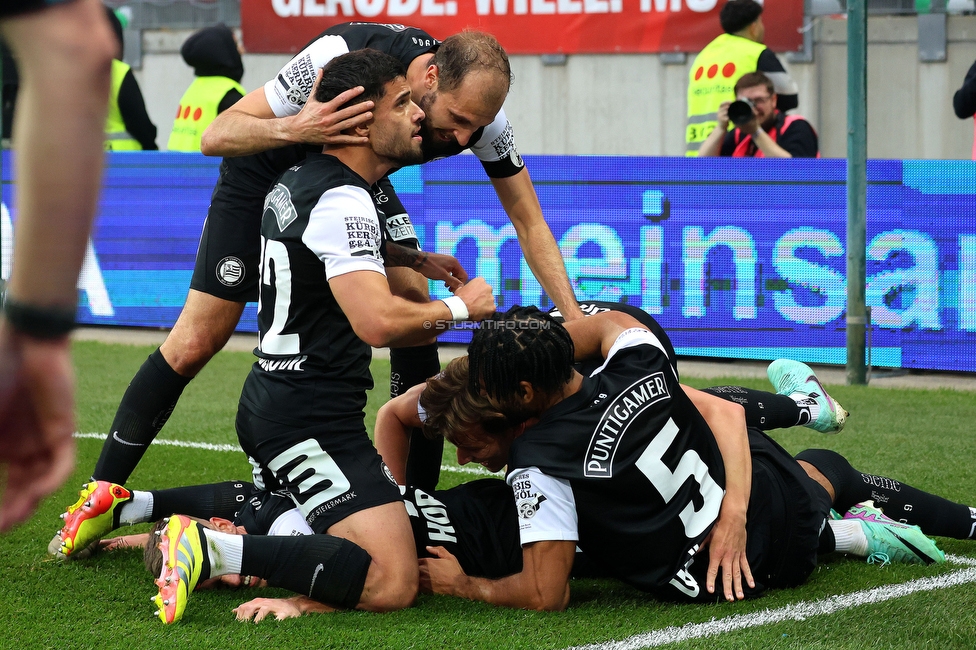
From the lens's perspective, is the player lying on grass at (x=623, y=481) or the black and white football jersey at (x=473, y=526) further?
the black and white football jersey at (x=473, y=526)

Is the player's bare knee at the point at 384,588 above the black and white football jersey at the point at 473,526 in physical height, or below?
below

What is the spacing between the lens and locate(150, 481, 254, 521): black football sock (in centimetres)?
380

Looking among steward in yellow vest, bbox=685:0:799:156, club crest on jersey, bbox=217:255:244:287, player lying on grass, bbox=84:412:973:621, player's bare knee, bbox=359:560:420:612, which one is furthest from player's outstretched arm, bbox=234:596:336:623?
steward in yellow vest, bbox=685:0:799:156

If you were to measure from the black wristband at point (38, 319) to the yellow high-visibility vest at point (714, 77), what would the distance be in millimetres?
7677

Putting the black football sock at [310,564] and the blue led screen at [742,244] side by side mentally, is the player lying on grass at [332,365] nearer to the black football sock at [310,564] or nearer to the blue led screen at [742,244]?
the black football sock at [310,564]

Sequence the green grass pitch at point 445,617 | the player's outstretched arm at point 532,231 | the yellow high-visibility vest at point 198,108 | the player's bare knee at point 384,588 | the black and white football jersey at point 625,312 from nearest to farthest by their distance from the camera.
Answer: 1. the green grass pitch at point 445,617
2. the player's bare knee at point 384,588
3. the black and white football jersey at point 625,312
4. the player's outstretched arm at point 532,231
5. the yellow high-visibility vest at point 198,108

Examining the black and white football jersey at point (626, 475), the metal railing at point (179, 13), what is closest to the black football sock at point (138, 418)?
the black and white football jersey at point (626, 475)

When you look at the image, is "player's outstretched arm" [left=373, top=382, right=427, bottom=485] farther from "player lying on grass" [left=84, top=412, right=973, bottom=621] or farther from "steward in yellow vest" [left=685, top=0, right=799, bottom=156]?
"steward in yellow vest" [left=685, top=0, right=799, bottom=156]

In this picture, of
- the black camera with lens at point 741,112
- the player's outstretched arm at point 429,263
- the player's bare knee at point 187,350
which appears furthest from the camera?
the black camera with lens at point 741,112

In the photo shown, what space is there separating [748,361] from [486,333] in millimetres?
4734

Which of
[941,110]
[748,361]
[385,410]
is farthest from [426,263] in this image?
[941,110]

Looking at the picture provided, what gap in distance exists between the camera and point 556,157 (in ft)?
26.1

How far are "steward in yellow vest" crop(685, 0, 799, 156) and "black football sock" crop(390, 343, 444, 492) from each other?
471 centimetres

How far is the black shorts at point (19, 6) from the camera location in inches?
37.7
